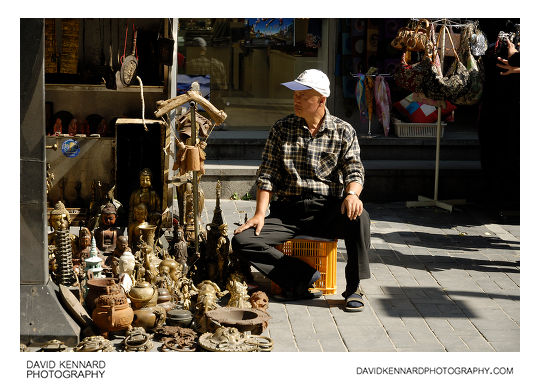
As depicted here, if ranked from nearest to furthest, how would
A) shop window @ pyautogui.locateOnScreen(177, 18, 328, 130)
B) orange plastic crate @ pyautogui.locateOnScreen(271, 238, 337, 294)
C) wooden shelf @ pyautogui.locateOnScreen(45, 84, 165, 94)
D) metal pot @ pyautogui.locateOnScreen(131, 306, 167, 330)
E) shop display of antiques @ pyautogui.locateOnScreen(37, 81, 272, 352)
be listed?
shop display of antiques @ pyautogui.locateOnScreen(37, 81, 272, 352)
metal pot @ pyautogui.locateOnScreen(131, 306, 167, 330)
orange plastic crate @ pyautogui.locateOnScreen(271, 238, 337, 294)
wooden shelf @ pyautogui.locateOnScreen(45, 84, 165, 94)
shop window @ pyautogui.locateOnScreen(177, 18, 328, 130)

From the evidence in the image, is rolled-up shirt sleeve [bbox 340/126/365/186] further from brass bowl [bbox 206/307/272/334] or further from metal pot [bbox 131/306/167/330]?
metal pot [bbox 131/306/167/330]

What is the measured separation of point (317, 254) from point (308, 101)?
1.24 m

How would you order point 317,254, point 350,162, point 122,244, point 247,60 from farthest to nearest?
point 247,60
point 122,244
point 317,254
point 350,162

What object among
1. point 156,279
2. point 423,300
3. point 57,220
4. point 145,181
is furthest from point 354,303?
point 57,220

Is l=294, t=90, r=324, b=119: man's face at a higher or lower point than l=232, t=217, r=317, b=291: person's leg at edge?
higher

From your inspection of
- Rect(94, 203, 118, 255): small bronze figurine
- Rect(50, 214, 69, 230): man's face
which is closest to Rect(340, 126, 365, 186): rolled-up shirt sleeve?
Rect(94, 203, 118, 255): small bronze figurine

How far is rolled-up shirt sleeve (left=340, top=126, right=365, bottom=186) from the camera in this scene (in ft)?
20.5

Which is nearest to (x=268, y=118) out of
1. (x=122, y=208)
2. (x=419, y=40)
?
(x=419, y=40)

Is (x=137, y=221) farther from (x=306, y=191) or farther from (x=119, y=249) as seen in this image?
(x=306, y=191)

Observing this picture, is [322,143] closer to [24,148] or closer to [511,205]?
[24,148]

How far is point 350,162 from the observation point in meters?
6.32

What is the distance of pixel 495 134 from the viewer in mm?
9773

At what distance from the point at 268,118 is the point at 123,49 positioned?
4.21m

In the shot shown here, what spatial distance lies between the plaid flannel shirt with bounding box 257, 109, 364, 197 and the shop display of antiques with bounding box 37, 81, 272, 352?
25.8 inches
